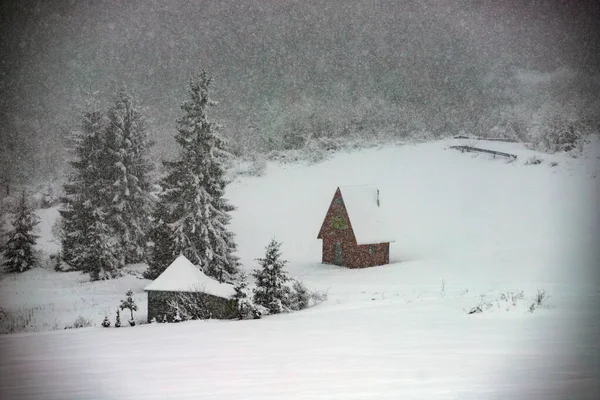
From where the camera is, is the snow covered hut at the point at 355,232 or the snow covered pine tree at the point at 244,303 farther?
the snow covered hut at the point at 355,232

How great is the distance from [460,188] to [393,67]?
5.09 ft

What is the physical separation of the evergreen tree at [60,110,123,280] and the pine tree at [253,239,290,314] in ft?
5.14

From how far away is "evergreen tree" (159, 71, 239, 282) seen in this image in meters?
7.32

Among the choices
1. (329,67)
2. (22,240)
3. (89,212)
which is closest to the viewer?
(22,240)

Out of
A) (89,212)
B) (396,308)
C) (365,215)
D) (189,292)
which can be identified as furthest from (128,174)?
(396,308)

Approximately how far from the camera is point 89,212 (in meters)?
7.33

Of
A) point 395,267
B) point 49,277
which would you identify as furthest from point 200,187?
point 395,267

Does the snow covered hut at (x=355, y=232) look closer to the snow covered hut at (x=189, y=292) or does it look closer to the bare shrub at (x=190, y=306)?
the snow covered hut at (x=189, y=292)

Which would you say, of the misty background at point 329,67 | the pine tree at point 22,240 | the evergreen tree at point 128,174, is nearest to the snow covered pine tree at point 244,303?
the evergreen tree at point 128,174

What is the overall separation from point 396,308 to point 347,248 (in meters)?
0.98

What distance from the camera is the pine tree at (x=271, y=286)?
684 cm

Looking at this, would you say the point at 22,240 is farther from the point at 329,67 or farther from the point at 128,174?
the point at 329,67

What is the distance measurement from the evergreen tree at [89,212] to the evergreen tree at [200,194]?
65 centimetres

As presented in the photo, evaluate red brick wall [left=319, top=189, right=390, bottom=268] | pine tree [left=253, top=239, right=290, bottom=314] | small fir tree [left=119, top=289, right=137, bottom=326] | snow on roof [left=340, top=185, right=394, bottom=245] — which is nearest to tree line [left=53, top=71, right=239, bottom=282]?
small fir tree [left=119, top=289, right=137, bottom=326]
